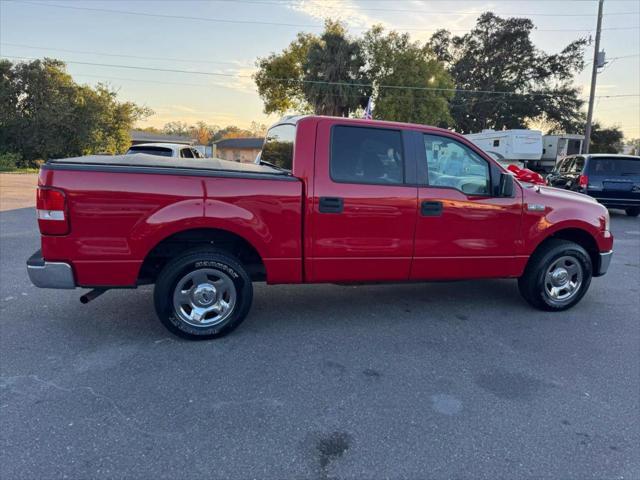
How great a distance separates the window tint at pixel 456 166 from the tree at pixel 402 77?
28127mm

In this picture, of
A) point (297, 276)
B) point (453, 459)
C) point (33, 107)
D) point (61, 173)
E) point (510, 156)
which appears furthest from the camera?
point (33, 107)

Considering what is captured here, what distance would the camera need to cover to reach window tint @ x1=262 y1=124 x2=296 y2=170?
4.16m

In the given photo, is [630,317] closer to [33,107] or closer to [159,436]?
[159,436]

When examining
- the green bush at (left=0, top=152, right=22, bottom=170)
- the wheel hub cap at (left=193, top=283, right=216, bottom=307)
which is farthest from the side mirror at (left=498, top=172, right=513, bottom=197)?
the green bush at (left=0, top=152, right=22, bottom=170)

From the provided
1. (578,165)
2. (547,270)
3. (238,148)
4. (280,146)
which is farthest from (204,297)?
(238,148)

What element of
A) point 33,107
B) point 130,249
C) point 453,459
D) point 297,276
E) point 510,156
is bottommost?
point 453,459

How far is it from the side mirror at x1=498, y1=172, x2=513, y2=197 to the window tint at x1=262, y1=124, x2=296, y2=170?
6.85ft

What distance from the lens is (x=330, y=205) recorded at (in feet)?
12.8

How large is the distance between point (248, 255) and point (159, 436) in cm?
196

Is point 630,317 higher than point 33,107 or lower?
lower

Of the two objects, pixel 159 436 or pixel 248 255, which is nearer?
pixel 159 436

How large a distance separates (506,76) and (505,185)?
4538cm

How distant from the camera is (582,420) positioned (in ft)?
9.38

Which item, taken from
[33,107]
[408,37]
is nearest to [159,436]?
[408,37]
